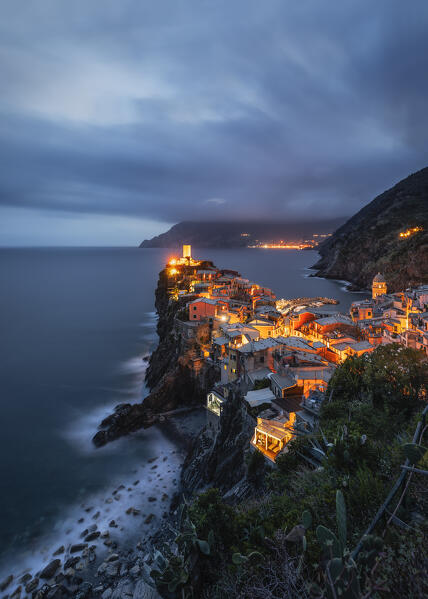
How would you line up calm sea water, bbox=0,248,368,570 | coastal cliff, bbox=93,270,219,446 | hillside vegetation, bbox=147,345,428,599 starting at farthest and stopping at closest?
coastal cliff, bbox=93,270,219,446
calm sea water, bbox=0,248,368,570
hillside vegetation, bbox=147,345,428,599

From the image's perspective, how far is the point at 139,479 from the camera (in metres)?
20.1

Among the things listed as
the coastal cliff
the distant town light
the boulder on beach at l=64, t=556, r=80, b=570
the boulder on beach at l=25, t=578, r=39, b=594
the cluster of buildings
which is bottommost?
the boulder on beach at l=25, t=578, r=39, b=594

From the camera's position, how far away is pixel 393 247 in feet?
260

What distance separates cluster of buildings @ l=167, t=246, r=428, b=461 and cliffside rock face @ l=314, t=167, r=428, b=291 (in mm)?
18489

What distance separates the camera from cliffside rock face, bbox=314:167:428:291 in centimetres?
6028

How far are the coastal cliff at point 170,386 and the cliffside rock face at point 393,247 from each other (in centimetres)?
4884

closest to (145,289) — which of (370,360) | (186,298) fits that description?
(186,298)

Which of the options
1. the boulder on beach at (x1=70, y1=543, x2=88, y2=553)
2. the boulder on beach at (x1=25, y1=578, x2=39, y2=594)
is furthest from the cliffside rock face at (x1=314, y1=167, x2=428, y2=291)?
the boulder on beach at (x1=25, y1=578, x2=39, y2=594)

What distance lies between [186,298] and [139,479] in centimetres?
2615

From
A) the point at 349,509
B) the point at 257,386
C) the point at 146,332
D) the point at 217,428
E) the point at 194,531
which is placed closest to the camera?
the point at 349,509

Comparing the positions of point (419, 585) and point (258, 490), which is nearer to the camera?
point (419, 585)

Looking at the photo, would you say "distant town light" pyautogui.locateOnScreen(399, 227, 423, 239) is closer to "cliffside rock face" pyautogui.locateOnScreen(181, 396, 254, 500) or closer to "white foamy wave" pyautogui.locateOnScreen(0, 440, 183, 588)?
"cliffside rock face" pyautogui.locateOnScreen(181, 396, 254, 500)

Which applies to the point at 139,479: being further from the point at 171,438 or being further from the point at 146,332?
the point at 146,332

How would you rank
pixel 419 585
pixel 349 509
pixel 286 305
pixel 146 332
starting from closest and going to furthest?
pixel 419 585, pixel 349 509, pixel 286 305, pixel 146 332
